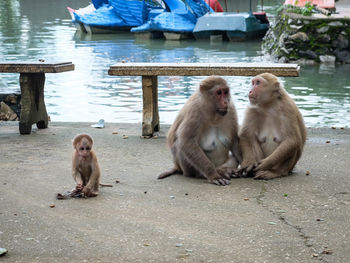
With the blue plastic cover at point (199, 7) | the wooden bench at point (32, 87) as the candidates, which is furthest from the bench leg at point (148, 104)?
the blue plastic cover at point (199, 7)

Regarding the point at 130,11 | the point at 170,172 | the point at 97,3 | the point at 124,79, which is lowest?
the point at 124,79

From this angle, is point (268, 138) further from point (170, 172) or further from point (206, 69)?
point (206, 69)

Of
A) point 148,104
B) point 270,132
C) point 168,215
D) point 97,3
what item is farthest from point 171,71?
point 97,3

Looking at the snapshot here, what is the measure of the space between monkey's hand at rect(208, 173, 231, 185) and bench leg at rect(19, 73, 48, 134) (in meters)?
2.83

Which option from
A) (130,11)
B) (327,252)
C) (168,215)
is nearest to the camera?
(327,252)

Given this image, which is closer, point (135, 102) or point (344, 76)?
point (135, 102)

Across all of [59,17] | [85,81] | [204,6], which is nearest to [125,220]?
[85,81]

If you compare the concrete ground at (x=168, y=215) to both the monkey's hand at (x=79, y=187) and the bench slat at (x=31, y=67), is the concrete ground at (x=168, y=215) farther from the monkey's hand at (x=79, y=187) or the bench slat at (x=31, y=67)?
the bench slat at (x=31, y=67)

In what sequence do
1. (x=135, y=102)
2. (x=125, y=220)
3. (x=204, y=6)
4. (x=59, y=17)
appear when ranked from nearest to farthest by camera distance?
1. (x=125, y=220)
2. (x=135, y=102)
3. (x=204, y=6)
4. (x=59, y=17)

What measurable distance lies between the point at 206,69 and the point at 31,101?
6.49 ft

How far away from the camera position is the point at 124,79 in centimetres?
1389

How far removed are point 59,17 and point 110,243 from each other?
3236cm

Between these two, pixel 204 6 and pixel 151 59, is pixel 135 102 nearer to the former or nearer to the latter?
pixel 151 59

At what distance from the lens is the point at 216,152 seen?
4.91m
